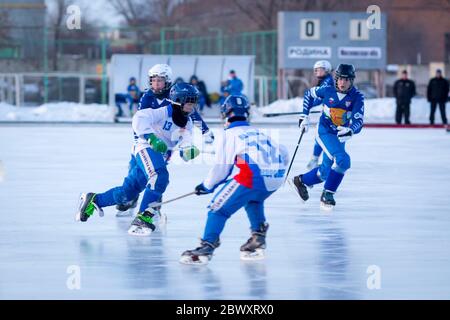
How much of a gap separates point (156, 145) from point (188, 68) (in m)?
25.2

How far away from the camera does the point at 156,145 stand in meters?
9.10

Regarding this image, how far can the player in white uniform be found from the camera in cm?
909

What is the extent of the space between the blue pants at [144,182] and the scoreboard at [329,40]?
89.4 feet

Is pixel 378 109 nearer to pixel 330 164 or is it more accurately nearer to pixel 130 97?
pixel 130 97

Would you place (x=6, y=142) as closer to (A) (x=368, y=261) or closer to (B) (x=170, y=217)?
(B) (x=170, y=217)

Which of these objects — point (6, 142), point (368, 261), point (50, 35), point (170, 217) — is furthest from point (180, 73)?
point (50, 35)

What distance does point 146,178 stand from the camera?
970 centimetres

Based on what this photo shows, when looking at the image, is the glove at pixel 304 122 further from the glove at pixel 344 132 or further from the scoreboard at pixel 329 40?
the scoreboard at pixel 329 40

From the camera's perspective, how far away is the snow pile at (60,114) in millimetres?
32844

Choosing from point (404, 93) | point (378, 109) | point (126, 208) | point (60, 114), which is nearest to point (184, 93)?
point (126, 208)

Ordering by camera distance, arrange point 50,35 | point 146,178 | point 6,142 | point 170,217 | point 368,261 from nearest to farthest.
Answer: point 368,261 → point 146,178 → point 170,217 → point 6,142 → point 50,35

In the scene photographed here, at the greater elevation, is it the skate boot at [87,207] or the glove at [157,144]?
the glove at [157,144]

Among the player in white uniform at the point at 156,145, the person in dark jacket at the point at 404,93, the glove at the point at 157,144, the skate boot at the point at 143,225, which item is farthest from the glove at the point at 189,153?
the person in dark jacket at the point at 404,93
